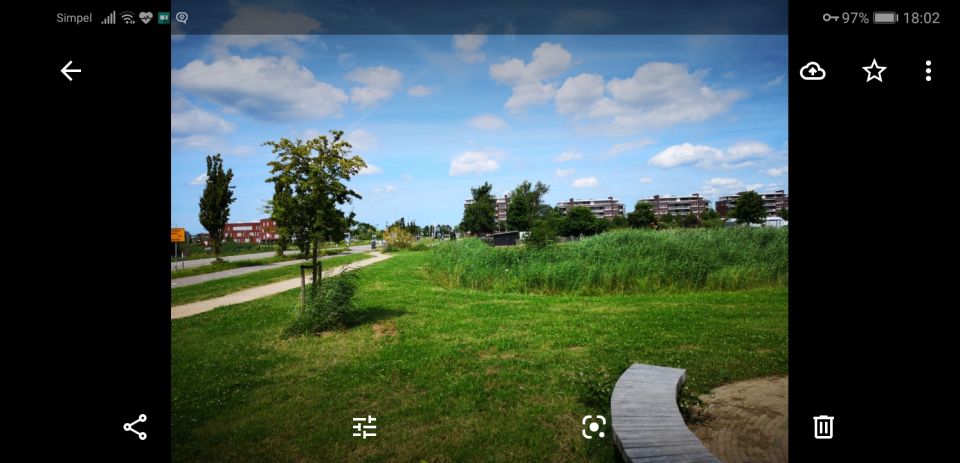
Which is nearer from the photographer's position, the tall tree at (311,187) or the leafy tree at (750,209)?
the tall tree at (311,187)

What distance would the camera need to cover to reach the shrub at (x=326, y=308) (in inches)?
Result: 306

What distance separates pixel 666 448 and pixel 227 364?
601 cm

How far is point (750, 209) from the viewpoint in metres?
41.8

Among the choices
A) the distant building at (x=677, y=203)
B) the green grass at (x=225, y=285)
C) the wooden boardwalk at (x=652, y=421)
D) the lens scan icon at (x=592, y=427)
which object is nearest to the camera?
the wooden boardwalk at (x=652, y=421)
